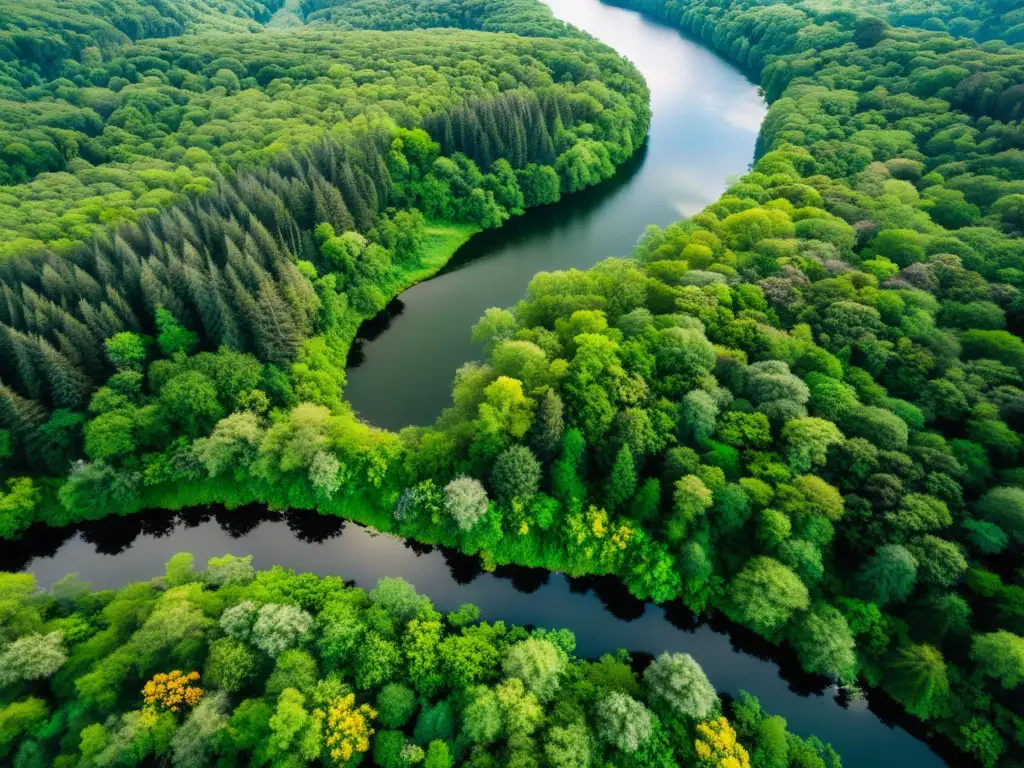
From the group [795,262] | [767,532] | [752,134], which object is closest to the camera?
[767,532]

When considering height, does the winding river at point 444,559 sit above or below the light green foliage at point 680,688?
below

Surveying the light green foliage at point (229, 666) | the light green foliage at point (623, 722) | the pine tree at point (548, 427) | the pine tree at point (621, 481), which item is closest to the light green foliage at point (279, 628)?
the light green foliage at point (229, 666)

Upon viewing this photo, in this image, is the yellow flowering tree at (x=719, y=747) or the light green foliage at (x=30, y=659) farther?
the light green foliage at (x=30, y=659)

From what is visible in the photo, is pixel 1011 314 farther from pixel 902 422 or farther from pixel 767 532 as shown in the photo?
pixel 767 532

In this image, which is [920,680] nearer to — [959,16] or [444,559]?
[444,559]

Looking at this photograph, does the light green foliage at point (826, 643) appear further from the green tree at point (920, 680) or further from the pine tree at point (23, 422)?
the pine tree at point (23, 422)

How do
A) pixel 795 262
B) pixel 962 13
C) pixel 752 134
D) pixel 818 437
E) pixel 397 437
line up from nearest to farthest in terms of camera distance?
pixel 818 437 → pixel 397 437 → pixel 795 262 → pixel 752 134 → pixel 962 13

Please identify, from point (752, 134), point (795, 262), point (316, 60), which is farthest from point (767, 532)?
point (316, 60)
